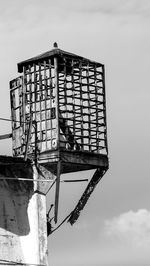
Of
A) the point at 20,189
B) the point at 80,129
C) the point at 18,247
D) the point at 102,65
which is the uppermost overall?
the point at 102,65

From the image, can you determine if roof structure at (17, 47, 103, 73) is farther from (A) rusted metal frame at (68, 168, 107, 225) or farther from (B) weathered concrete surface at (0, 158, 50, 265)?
(A) rusted metal frame at (68, 168, 107, 225)

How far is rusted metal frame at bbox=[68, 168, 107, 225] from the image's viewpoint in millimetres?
36000

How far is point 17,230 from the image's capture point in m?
34.4

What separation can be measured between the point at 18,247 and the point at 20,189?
2417mm

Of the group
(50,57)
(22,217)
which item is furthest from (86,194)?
(50,57)

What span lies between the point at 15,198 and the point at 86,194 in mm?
3266

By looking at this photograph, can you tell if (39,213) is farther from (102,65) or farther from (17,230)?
(102,65)

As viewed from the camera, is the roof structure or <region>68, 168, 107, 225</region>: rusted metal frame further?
<region>68, 168, 107, 225</region>: rusted metal frame

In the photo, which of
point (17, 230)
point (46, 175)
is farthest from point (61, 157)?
point (17, 230)

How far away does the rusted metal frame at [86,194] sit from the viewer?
3600 centimetres

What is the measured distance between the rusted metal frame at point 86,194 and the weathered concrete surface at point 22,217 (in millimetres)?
2394

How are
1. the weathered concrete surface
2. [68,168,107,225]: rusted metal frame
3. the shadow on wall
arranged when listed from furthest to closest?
[68,168,107,225]: rusted metal frame < the shadow on wall < the weathered concrete surface

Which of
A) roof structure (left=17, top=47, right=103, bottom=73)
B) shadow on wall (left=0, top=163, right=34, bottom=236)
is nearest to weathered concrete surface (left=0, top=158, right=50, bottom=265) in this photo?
shadow on wall (left=0, top=163, right=34, bottom=236)

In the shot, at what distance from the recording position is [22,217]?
1367 inches
